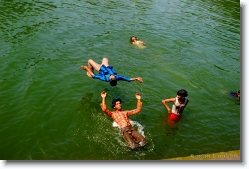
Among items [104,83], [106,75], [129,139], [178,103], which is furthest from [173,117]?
[104,83]

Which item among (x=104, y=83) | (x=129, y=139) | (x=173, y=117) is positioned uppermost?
(x=129, y=139)

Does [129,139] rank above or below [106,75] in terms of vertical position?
below

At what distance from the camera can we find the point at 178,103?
1073 centimetres

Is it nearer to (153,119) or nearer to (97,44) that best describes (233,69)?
(153,119)

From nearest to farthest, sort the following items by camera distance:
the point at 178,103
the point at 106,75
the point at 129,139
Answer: the point at 129,139 → the point at 178,103 → the point at 106,75

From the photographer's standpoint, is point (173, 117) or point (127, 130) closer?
point (127, 130)

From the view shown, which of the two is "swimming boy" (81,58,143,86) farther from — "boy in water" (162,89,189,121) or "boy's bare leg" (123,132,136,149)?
"boy's bare leg" (123,132,136,149)

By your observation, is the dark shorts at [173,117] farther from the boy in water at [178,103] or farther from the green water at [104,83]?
the green water at [104,83]

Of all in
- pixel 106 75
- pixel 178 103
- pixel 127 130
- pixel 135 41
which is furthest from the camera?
pixel 135 41

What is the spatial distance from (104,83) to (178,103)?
474 centimetres

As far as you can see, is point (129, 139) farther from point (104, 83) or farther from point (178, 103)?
point (104, 83)

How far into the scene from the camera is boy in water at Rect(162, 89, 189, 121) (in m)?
10.3

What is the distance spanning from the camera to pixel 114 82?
10.4m

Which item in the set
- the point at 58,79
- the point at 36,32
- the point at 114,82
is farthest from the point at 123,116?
the point at 36,32
